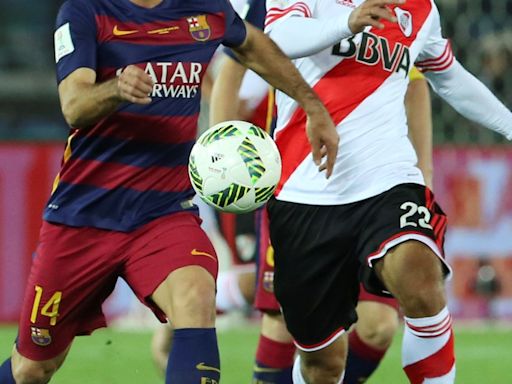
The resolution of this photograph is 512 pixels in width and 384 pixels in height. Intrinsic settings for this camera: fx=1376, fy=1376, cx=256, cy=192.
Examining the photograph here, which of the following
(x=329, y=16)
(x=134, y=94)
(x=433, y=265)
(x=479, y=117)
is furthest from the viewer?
(x=479, y=117)

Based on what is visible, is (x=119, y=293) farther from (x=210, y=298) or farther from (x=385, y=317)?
(x=210, y=298)

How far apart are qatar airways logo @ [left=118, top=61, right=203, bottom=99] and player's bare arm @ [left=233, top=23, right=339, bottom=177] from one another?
0.33m

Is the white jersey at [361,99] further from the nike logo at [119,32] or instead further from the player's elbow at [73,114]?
the player's elbow at [73,114]

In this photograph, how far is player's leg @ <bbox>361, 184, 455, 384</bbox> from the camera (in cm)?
502

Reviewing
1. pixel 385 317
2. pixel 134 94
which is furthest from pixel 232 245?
pixel 134 94

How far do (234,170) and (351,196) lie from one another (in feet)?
2.59

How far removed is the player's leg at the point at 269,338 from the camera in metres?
6.51

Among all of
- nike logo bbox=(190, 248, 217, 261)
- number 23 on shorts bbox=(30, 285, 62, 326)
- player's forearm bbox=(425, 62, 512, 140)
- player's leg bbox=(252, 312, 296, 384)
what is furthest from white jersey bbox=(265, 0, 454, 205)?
player's leg bbox=(252, 312, 296, 384)

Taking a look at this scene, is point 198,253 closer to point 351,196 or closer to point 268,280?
point 351,196

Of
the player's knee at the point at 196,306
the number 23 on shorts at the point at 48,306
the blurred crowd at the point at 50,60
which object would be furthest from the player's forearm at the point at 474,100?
the blurred crowd at the point at 50,60

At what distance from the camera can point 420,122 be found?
6145mm

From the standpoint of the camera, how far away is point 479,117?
19.2 ft

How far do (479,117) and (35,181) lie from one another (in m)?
6.01

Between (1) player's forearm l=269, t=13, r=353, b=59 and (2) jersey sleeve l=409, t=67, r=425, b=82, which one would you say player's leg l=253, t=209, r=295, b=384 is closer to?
(2) jersey sleeve l=409, t=67, r=425, b=82
